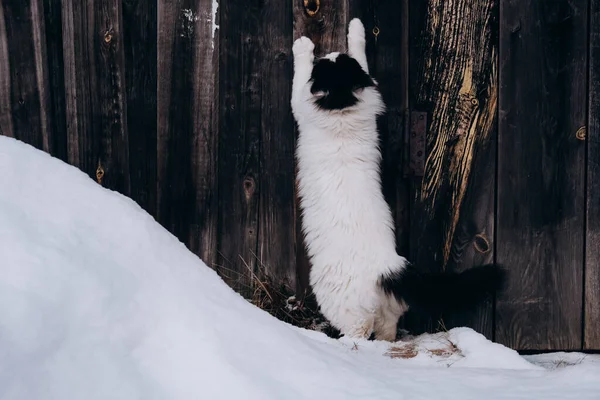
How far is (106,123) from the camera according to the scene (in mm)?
3010

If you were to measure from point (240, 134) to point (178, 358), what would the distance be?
183 centimetres

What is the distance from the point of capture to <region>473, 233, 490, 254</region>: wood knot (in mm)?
3006

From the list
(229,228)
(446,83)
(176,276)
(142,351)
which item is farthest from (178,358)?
(446,83)

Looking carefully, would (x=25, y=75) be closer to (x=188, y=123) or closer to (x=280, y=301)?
(x=188, y=123)

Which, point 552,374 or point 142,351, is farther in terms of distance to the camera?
point 552,374

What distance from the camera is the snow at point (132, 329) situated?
1220 mm

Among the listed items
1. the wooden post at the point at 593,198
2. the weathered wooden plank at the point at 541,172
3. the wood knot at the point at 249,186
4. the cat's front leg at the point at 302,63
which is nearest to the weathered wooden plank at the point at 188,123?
the wood knot at the point at 249,186

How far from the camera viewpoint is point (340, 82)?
277cm

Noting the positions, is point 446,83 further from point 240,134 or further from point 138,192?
point 138,192

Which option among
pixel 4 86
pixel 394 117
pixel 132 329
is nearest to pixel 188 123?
pixel 4 86

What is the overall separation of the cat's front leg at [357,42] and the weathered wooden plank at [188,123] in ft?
2.34

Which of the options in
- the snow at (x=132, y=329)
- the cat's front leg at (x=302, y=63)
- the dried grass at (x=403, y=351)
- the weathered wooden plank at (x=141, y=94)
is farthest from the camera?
the weathered wooden plank at (x=141, y=94)

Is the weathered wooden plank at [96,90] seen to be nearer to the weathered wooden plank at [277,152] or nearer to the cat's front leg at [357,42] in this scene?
the weathered wooden plank at [277,152]

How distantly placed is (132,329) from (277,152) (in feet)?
5.88
